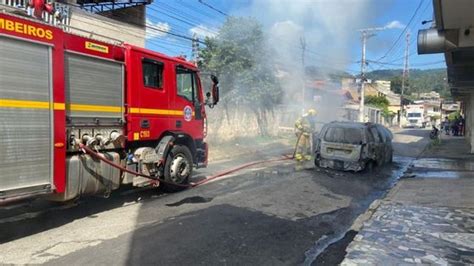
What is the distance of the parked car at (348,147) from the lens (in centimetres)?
1317

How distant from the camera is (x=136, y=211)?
7.72 meters

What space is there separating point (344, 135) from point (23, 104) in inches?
387

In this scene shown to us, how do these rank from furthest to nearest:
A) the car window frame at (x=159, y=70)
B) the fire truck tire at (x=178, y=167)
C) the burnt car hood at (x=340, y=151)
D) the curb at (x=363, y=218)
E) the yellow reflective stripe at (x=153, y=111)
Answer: the burnt car hood at (x=340, y=151)
the fire truck tire at (x=178, y=167)
the car window frame at (x=159, y=70)
the yellow reflective stripe at (x=153, y=111)
the curb at (x=363, y=218)

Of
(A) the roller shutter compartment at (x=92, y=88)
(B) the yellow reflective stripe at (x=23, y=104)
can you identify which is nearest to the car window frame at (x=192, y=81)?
(A) the roller shutter compartment at (x=92, y=88)

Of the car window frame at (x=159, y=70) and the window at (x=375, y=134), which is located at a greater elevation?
the car window frame at (x=159, y=70)

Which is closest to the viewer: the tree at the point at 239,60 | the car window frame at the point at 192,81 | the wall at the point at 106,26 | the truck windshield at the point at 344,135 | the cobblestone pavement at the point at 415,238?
the cobblestone pavement at the point at 415,238

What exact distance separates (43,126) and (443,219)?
6218mm

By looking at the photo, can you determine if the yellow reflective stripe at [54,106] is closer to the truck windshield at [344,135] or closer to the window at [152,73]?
the window at [152,73]

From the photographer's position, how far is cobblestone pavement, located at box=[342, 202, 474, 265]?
5418 mm

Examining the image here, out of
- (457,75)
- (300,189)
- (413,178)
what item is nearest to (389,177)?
(413,178)

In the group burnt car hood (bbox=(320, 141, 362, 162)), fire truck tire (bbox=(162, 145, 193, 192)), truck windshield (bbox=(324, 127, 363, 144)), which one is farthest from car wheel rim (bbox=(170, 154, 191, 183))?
truck windshield (bbox=(324, 127, 363, 144))

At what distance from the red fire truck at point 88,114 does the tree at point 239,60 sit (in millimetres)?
12702

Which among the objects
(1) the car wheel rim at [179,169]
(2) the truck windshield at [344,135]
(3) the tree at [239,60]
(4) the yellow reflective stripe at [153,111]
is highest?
(3) the tree at [239,60]

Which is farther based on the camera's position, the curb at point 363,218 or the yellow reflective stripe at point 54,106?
the curb at point 363,218
